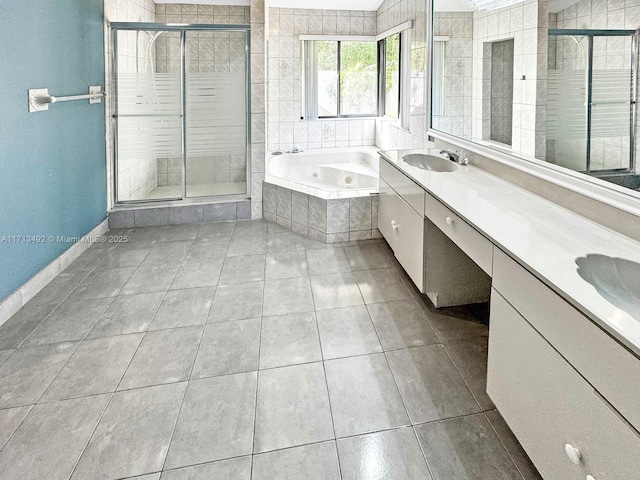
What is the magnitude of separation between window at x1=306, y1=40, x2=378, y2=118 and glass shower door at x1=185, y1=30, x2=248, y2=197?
1658 mm

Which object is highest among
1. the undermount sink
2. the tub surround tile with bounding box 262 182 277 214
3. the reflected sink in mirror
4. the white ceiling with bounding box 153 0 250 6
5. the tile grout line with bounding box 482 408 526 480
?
the white ceiling with bounding box 153 0 250 6

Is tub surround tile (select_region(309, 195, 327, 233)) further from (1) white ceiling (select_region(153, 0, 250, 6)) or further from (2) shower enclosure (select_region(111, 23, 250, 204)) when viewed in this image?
(1) white ceiling (select_region(153, 0, 250, 6))

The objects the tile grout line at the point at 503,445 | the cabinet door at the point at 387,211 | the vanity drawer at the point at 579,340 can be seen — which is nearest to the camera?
the vanity drawer at the point at 579,340

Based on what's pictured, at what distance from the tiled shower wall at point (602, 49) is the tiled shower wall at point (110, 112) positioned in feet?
11.5

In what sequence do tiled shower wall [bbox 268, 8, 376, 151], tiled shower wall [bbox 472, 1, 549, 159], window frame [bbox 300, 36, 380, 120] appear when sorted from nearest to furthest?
tiled shower wall [bbox 472, 1, 549, 159]
tiled shower wall [bbox 268, 8, 376, 151]
window frame [bbox 300, 36, 380, 120]

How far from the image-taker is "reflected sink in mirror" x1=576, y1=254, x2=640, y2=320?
114cm

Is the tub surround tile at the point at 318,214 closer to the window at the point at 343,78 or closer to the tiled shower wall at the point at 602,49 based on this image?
the tiled shower wall at the point at 602,49

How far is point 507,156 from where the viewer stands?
221 centimetres

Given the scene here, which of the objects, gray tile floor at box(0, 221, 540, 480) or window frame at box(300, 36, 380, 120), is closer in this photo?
gray tile floor at box(0, 221, 540, 480)

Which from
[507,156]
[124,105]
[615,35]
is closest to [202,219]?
[124,105]

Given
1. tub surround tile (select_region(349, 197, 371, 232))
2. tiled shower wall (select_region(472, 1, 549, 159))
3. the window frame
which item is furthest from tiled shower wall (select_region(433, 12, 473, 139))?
the window frame

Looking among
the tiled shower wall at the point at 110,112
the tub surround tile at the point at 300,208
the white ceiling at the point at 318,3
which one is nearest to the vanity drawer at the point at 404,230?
the tub surround tile at the point at 300,208

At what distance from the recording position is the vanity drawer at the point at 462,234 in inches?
60.1

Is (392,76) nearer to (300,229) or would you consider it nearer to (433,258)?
(300,229)
